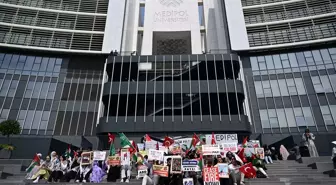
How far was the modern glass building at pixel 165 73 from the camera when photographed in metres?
28.9

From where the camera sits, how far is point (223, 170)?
10031mm

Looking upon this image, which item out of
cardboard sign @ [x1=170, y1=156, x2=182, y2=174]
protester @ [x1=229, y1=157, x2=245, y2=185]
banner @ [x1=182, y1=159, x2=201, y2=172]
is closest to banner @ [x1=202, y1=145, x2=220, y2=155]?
protester @ [x1=229, y1=157, x2=245, y2=185]

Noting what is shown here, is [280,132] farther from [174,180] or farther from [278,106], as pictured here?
[174,180]

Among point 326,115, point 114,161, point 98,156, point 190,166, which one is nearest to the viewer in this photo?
point 190,166

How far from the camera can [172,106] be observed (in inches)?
1160

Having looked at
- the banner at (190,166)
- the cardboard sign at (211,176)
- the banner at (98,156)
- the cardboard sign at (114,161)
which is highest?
the banner at (98,156)

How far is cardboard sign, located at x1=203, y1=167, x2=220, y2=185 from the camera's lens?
9766mm

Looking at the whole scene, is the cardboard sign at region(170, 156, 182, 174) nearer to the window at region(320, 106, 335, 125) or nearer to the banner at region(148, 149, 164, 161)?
the banner at region(148, 149, 164, 161)

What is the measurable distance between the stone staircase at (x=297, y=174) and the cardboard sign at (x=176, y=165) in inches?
135

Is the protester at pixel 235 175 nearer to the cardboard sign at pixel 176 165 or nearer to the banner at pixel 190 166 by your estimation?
the banner at pixel 190 166

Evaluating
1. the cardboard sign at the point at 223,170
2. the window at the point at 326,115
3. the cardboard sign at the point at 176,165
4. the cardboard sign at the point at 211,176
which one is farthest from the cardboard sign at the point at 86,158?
the window at the point at 326,115

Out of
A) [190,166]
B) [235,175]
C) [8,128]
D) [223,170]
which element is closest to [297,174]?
[235,175]

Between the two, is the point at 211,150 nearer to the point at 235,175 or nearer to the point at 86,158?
the point at 235,175

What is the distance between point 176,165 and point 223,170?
6.54ft
